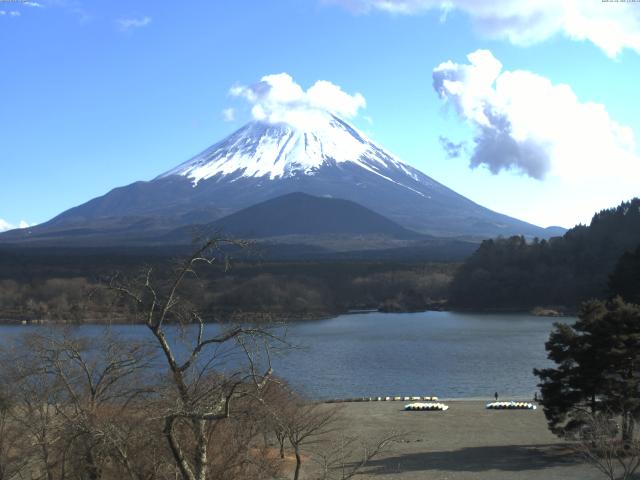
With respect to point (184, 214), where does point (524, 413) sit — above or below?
below

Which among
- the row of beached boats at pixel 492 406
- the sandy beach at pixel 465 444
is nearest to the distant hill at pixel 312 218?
the row of beached boats at pixel 492 406

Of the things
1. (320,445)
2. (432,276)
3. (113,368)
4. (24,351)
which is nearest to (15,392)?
(113,368)

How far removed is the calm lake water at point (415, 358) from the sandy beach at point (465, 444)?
7.66ft

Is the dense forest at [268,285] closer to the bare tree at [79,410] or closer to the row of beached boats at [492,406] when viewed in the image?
the row of beached boats at [492,406]

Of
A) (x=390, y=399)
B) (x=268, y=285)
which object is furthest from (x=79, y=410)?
(x=268, y=285)

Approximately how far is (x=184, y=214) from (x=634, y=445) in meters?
120

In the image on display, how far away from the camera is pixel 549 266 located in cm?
5828

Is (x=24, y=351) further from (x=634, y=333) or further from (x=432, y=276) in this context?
(x=432, y=276)

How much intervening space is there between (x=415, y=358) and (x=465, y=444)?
14.9m

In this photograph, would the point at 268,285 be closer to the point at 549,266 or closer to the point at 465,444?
the point at 549,266

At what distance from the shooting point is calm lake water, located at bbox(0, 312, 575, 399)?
23.2 metres

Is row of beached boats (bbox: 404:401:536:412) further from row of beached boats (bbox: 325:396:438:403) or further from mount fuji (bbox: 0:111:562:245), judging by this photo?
mount fuji (bbox: 0:111:562:245)

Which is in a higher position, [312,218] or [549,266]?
[312,218]

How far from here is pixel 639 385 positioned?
13.3m
